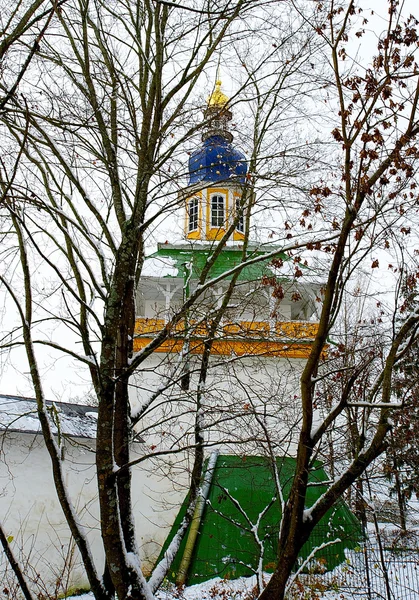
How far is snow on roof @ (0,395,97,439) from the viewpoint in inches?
404

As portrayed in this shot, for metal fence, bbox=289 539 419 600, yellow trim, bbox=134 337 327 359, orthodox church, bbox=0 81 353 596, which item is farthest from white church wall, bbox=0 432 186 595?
metal fence, bbox=289 539 419 600

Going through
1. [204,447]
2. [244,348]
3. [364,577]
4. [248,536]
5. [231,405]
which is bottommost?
[364,577]

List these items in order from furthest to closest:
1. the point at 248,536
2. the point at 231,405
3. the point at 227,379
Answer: the point at 248,536
the point at 227,379
the point at 231,405

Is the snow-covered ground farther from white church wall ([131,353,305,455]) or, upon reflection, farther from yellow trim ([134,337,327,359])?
yellow trim ([134,337,327,359])

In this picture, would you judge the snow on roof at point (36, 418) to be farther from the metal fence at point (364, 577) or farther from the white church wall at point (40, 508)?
the metal fence at point (364, 577)

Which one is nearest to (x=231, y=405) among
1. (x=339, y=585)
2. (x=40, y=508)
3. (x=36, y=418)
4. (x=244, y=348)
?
(x=244, y=348)

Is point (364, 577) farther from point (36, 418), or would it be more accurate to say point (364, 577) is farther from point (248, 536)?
point (36, 418)

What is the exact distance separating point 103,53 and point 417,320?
15.8ft

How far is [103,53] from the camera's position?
6383 mm

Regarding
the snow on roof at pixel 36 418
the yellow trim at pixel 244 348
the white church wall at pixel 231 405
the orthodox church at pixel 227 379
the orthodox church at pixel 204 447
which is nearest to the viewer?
the white church wall at pixel 231 405

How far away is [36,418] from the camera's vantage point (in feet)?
34.8

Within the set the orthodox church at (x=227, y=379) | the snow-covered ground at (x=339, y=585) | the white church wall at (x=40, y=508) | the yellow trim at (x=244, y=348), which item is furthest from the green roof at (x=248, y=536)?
the yellow trim at (x=244, y=348)

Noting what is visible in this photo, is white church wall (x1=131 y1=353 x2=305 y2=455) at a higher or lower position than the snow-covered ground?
higher

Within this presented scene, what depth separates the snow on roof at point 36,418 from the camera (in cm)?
1026
